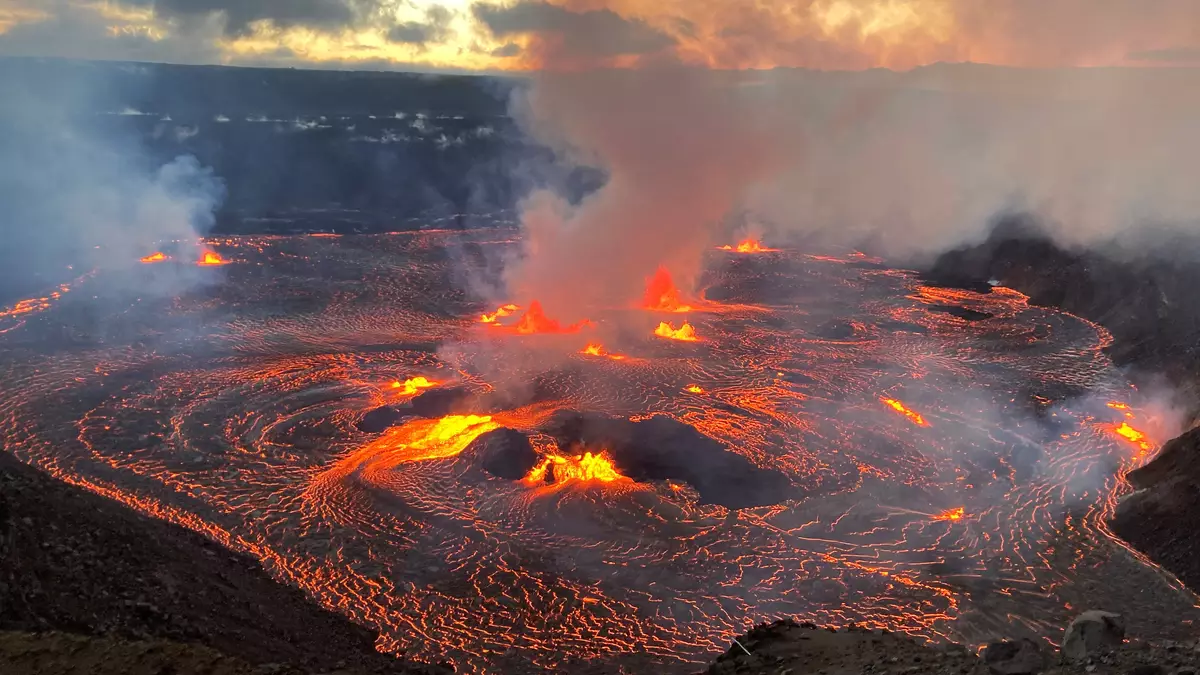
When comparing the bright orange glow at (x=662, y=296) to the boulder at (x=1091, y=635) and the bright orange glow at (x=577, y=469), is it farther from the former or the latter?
the boulder at (x=1091, y=635)

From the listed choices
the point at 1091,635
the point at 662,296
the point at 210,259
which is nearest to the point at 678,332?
the point at 662,296

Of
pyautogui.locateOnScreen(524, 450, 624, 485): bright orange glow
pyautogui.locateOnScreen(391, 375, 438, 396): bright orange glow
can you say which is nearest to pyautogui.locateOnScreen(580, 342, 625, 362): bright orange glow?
pyautogui.locateOnScreen(391, 375, 438, 396): bright orange glow

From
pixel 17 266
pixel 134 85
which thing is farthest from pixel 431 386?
pixel 134 85

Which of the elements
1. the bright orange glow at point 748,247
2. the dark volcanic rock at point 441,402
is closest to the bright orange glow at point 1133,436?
the dark volcanic rock at point 441,402

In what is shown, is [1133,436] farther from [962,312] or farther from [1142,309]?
[962,312]

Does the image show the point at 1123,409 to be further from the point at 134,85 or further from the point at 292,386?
the point at 134,85

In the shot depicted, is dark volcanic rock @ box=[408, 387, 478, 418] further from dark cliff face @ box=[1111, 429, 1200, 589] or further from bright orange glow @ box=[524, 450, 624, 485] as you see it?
dark cliff face @ box=[1111, 429, 1200, 589]
